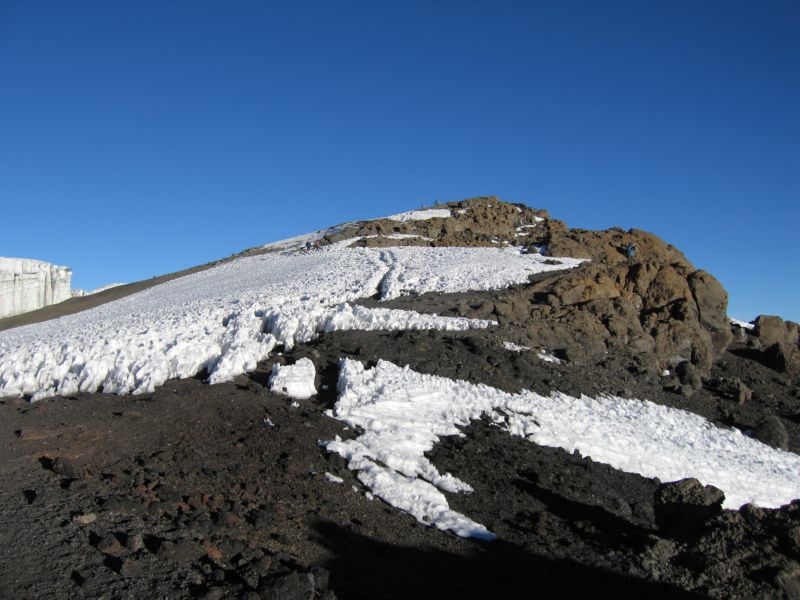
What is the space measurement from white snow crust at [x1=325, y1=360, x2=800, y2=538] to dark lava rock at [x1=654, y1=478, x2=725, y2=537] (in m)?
3.02

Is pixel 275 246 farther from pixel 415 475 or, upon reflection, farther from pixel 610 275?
pixel 415 475

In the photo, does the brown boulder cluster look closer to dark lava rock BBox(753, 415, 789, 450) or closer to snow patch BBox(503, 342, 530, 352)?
snow patch BBox(503, 342, 530, 352)

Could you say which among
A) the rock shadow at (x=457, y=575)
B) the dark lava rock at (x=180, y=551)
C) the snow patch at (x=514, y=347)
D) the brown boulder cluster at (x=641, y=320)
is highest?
the brown boulder cluster at (x=641, y=320)

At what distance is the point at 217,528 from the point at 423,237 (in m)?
31.6

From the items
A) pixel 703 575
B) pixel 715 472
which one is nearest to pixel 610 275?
pixel 715 472

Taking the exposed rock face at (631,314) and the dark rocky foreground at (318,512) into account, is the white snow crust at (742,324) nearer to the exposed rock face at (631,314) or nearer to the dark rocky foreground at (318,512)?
the exposed rock face at (631,314)

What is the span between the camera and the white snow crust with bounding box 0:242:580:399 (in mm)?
14938

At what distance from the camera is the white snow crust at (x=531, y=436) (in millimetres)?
10711

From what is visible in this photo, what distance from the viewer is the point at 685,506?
9047 millimetres

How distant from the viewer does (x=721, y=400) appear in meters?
19.0

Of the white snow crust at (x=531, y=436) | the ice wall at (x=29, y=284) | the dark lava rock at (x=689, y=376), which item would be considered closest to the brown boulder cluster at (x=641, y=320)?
the dark lava rock at (x=689, y=376)

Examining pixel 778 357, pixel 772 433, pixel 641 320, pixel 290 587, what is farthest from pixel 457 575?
pixel 778 357

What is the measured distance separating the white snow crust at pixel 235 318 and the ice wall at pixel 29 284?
19961 millimetres

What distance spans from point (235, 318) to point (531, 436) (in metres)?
11.1
